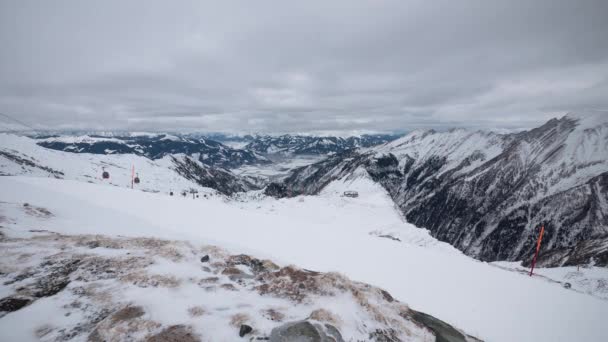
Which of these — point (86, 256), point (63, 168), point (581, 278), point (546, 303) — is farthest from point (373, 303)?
point (63, 168)

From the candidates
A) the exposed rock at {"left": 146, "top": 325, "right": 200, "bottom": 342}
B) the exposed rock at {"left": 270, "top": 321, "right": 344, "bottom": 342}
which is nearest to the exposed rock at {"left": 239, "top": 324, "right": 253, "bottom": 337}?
the exposed rock at {"left": 270, "top": 321, "right": 344, "bottom": 342}

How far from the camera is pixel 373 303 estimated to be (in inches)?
369

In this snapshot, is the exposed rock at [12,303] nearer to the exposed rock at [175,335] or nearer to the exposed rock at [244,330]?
the exposed rock at [175,335]

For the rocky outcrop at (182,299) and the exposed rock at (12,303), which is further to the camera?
the exposed rock at (12,303)

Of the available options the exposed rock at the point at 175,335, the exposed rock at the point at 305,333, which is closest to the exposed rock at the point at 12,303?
the exposed rock at the point at 175,335

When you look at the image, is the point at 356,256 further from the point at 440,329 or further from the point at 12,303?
the point at 12,303

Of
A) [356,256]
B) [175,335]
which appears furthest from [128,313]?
[356,256]

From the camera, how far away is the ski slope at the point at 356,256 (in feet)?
36.8

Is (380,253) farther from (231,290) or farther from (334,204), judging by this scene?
(334,204)

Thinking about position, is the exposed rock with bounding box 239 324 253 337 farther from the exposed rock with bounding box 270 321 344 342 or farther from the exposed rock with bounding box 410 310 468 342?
the exposed rock with bounding box 410 310 468 342

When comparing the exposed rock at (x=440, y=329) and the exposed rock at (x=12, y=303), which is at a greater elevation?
the exposed rock at (x=12, y=303)

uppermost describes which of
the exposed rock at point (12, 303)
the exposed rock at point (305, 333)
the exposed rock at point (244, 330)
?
the exposed rock at point (12, 303)

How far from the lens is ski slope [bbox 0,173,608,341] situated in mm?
11211

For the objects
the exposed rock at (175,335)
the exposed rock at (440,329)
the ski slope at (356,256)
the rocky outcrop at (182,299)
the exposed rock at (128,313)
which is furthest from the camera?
the ski slope at (356,256)
